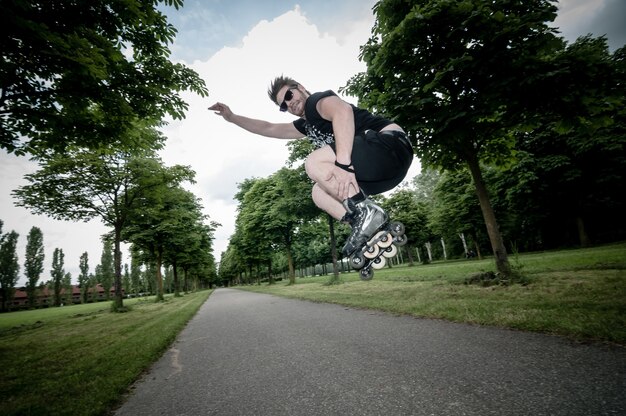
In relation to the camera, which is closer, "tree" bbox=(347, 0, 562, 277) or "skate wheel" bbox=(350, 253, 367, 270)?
"skate wheel" bbox=(350, 253, 367, 270)

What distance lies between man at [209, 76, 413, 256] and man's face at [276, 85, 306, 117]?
19 centimetres

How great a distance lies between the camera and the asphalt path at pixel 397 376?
3.63m

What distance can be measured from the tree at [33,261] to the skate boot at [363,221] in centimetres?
10262

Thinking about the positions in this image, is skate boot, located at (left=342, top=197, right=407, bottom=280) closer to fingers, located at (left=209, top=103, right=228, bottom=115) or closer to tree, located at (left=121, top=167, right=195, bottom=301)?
fingers, located at (left=209, top=103, right=228, bottom=115)

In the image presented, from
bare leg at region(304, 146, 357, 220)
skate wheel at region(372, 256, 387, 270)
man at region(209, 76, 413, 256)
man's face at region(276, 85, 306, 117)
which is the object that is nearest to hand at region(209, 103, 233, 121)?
man's face at region(276, 85, 306, 117)

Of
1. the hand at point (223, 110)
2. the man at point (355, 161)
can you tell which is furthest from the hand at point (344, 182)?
the hand at point (223, 110)

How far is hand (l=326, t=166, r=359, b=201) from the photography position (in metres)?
1.75

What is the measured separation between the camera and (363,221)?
1.77 m

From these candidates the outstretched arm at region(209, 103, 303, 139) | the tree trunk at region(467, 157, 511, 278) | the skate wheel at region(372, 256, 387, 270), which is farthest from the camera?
the tree trunk at region(467, 157, 511, 278)

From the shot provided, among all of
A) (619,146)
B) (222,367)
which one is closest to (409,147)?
(222,367)

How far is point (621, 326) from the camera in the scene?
532 cm

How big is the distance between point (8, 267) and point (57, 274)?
15.5 metres

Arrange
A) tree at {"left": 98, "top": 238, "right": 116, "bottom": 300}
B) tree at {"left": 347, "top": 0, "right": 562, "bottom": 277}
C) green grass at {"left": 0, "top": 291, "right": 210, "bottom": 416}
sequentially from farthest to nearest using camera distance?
tree at {"left": 98, "top": 238, "right": 116, "bottom": 300} → green grass at {"left": 0, "top": 291, "right": 210, "bottom": 416} → tree at {"left": 347, "top": 0, "right": 562, "bottom": 277}

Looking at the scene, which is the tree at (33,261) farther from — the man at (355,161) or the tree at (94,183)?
the man at (355,161)
